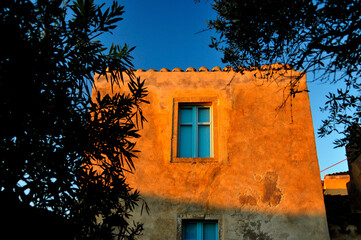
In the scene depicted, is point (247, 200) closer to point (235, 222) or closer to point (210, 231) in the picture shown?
point (235, 222)

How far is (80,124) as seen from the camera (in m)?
4.10

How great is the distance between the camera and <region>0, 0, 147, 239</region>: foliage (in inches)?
136

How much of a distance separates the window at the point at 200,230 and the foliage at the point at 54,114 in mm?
3280

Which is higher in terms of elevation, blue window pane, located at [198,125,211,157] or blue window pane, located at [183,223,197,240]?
blue window pane, located at [198,125,211,157]

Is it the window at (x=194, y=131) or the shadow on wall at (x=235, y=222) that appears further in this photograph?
the window at (x=194, y=131)

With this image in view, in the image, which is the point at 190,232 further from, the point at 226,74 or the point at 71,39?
the point at 71,39

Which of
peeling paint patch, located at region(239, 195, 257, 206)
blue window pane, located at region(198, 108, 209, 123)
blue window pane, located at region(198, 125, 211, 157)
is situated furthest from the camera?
blue window pane, located at region(198, 108, 209, 123)

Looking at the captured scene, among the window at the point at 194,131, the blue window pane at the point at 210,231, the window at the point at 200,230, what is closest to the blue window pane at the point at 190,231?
the window at the point at 200,230

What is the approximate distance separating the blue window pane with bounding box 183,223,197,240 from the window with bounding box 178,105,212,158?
1.67 meters

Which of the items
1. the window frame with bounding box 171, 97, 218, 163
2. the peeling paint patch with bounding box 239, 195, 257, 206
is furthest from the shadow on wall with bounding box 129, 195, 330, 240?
the window frame with bounding box 171, 97, 218, 163

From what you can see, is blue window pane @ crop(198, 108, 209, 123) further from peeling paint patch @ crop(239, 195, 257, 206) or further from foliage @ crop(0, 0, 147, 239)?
foliage @ crop(0, 0, 147, 239)

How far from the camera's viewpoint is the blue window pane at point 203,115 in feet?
28.5

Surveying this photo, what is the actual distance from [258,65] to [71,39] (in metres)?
2.90

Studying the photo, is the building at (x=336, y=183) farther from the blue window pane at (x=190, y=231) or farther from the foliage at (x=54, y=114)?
the foliage at (x=54, y=114)
